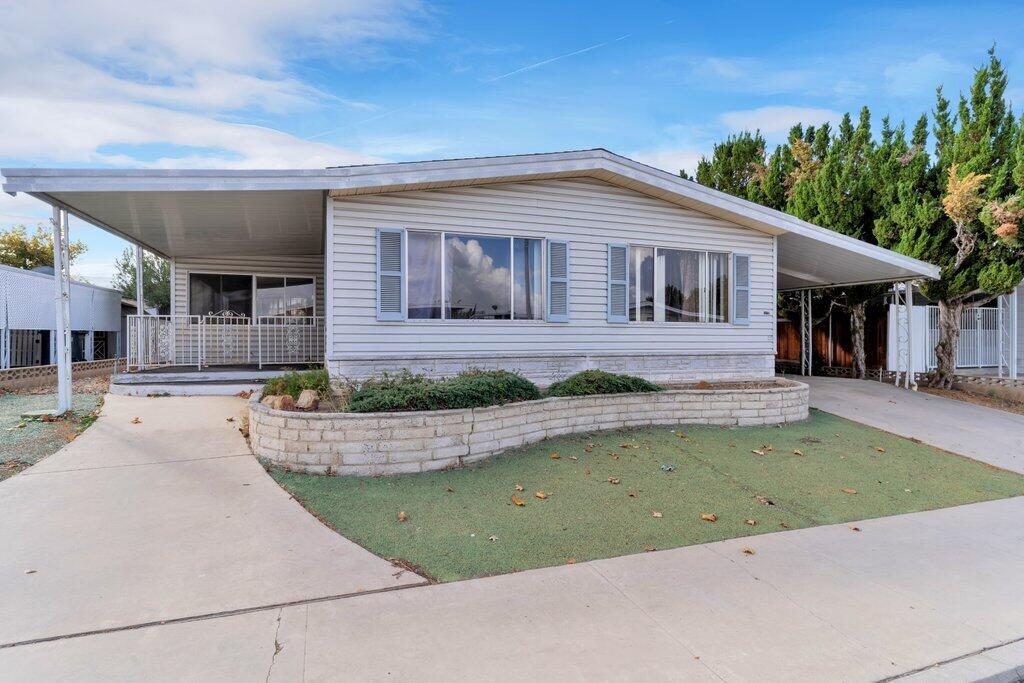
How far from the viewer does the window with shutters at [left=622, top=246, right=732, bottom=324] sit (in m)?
10.1

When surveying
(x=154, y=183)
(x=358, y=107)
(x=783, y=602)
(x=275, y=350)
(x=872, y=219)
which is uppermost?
(x=358, y=107)

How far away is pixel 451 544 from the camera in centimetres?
412

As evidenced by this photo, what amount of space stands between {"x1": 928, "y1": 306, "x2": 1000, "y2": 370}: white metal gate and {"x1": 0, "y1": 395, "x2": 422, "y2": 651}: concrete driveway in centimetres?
1496

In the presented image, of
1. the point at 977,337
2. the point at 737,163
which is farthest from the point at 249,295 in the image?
the point at 977,337

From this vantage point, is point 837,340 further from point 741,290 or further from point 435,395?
point 435,395

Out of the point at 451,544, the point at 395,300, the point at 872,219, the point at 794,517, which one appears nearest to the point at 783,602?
the point at 794,517

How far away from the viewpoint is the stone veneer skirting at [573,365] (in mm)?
8305

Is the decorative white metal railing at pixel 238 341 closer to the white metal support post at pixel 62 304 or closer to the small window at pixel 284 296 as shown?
the small window at pixel 284 296

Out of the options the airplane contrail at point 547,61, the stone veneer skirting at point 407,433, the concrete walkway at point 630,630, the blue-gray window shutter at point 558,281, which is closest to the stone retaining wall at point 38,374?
the stone veneer skirting at point 407,433

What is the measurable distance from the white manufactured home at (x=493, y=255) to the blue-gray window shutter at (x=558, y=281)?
1.0 inches

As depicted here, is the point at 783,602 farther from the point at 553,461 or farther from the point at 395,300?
the point at 395,300

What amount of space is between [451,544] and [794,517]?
313 cm

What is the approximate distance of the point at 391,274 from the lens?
8.30 metres

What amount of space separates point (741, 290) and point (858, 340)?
567 cm
